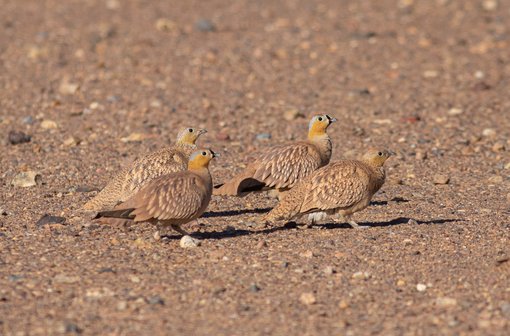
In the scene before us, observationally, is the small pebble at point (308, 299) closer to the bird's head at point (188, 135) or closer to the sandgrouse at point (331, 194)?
the sandgrouse at point (331, 194)

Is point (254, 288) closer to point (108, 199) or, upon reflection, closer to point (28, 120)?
point (108, 199)

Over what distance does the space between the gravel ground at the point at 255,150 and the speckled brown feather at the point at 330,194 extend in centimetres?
21

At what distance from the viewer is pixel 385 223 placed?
9875 mm

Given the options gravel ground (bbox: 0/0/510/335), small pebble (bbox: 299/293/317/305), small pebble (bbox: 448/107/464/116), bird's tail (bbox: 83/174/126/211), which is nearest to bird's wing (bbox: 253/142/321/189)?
gravel ground (bbox: 0/0/510/335)

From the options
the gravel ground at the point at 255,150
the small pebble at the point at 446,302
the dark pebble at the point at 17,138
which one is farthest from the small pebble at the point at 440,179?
the dark pebble at the point at 17,138

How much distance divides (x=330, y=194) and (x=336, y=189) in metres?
0.07

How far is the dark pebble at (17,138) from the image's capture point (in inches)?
528

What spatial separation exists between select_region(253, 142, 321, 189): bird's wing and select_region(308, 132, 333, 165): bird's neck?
9.8 inches

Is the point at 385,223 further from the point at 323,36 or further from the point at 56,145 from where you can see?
the point at 323,36

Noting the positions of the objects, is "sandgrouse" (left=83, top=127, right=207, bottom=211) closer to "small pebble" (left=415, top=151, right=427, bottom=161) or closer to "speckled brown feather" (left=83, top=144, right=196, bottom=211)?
"speckled brown feather" (left=83, top=144, right=196, bottom=211)

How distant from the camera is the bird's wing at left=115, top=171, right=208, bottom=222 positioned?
8.82 meters

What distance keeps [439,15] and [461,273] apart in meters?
14.2

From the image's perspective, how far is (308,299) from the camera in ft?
25.0

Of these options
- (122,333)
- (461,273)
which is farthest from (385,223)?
(122,333)
